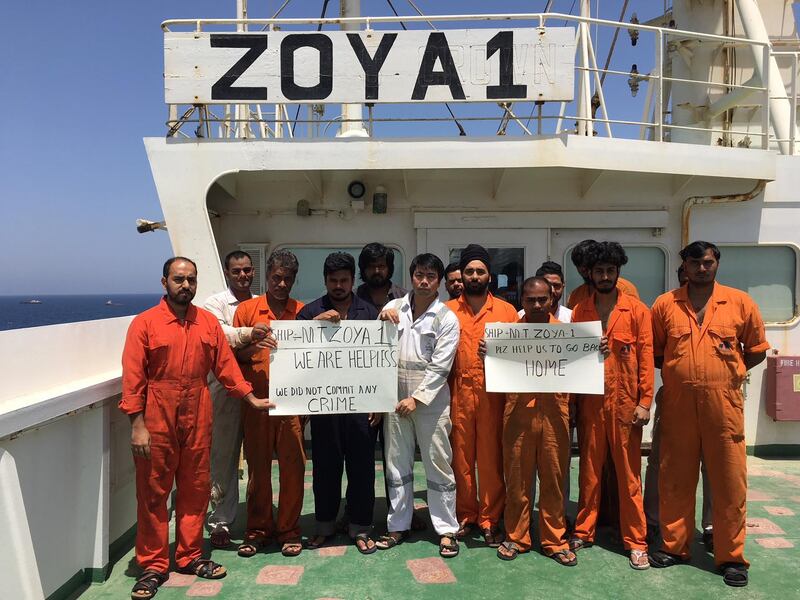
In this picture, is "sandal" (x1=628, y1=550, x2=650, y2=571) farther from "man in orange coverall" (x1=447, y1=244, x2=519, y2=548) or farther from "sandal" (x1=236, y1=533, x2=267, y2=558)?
"sandal" (x1=236, y1=533, x2=267, y2=558)

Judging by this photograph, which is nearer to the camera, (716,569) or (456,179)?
(716,569)

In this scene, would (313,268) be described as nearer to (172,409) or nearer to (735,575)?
(172,409)

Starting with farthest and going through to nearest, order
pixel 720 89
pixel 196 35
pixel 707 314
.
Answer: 1. pixel 720 89
2. pixel 196 35
3. pixel 707 314

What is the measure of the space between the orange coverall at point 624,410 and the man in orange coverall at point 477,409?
0.57 meters

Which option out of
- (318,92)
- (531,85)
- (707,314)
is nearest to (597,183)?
(531,85)

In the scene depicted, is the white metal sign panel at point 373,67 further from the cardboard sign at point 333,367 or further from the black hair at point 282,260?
the cardboard sign at point 333,367

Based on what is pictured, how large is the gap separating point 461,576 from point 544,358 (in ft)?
4.55

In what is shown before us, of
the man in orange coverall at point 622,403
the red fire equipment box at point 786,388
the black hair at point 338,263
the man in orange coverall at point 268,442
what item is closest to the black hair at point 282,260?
the man in orange coverall at point 268,442

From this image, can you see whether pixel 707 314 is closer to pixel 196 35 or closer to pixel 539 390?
pixel 539 390

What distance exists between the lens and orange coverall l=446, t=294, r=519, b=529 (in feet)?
10.8

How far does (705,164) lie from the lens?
193 inches

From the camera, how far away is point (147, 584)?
9.44 feet

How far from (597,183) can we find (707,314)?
8.46 ft

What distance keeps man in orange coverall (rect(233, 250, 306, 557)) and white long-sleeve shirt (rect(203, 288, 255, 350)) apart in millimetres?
71
